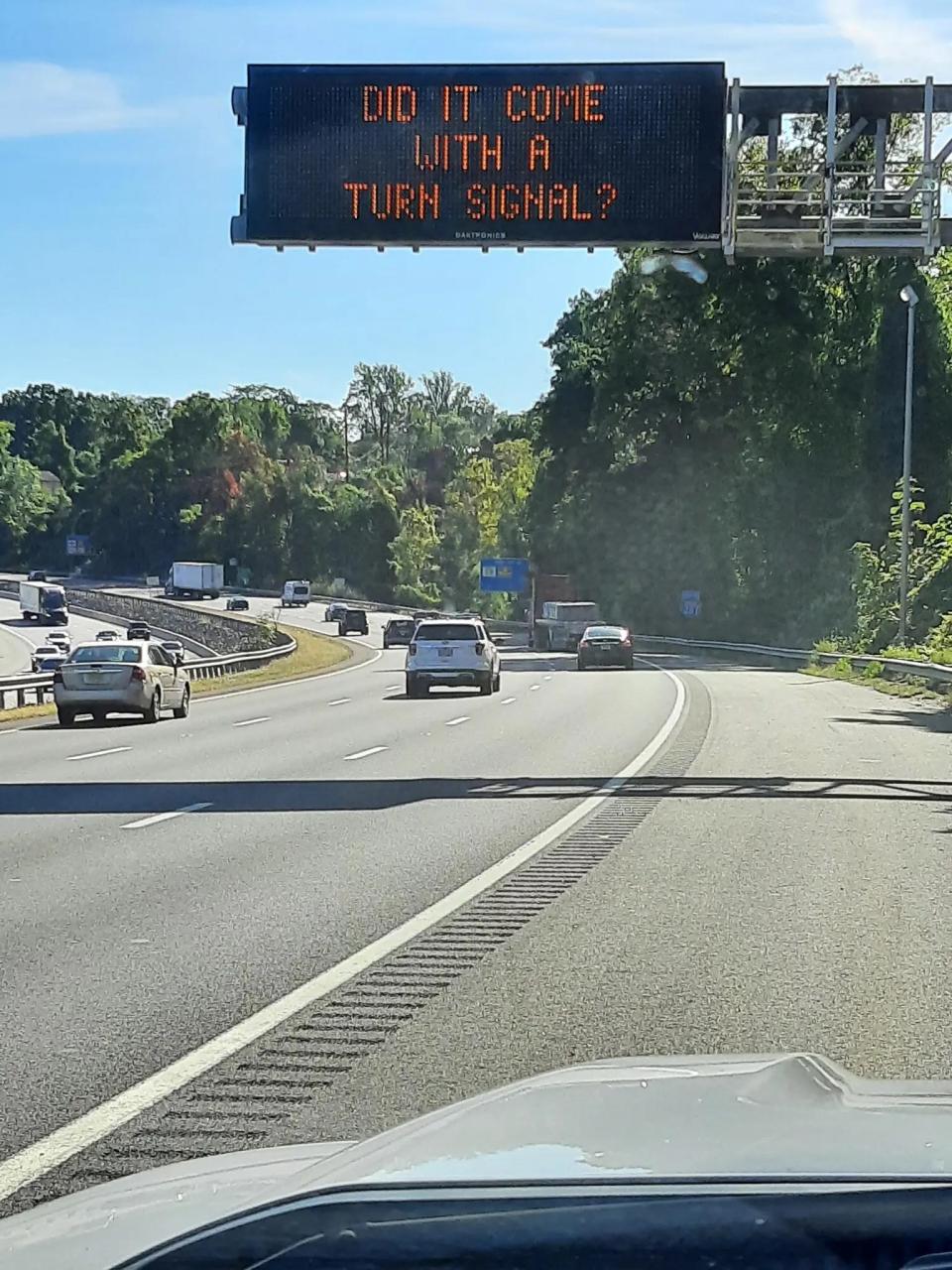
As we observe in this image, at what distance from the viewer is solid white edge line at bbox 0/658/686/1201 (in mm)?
5605

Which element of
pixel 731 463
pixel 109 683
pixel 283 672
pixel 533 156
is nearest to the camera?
pixel 533 156

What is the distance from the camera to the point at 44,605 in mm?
111125

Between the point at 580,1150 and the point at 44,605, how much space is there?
4393 inches

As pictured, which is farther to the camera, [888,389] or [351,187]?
[888,389]

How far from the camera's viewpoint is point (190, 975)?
870 centimetres

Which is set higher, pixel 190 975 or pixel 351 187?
pixel 351 187

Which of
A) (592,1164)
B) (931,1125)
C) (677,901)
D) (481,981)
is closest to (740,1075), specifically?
(931,1125)

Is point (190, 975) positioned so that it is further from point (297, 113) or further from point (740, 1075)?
point (297, 113)

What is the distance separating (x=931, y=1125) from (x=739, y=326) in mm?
41705

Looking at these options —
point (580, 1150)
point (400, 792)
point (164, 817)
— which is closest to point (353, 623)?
point (400, 792)

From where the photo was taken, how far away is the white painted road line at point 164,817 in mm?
15297

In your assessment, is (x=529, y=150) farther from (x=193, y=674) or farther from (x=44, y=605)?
(x=44, y=605)

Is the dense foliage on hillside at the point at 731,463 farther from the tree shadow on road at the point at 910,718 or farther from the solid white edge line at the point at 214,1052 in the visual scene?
the solid white edge line at the point at 214,1052

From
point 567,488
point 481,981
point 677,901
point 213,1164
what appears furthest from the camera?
point 567,488
